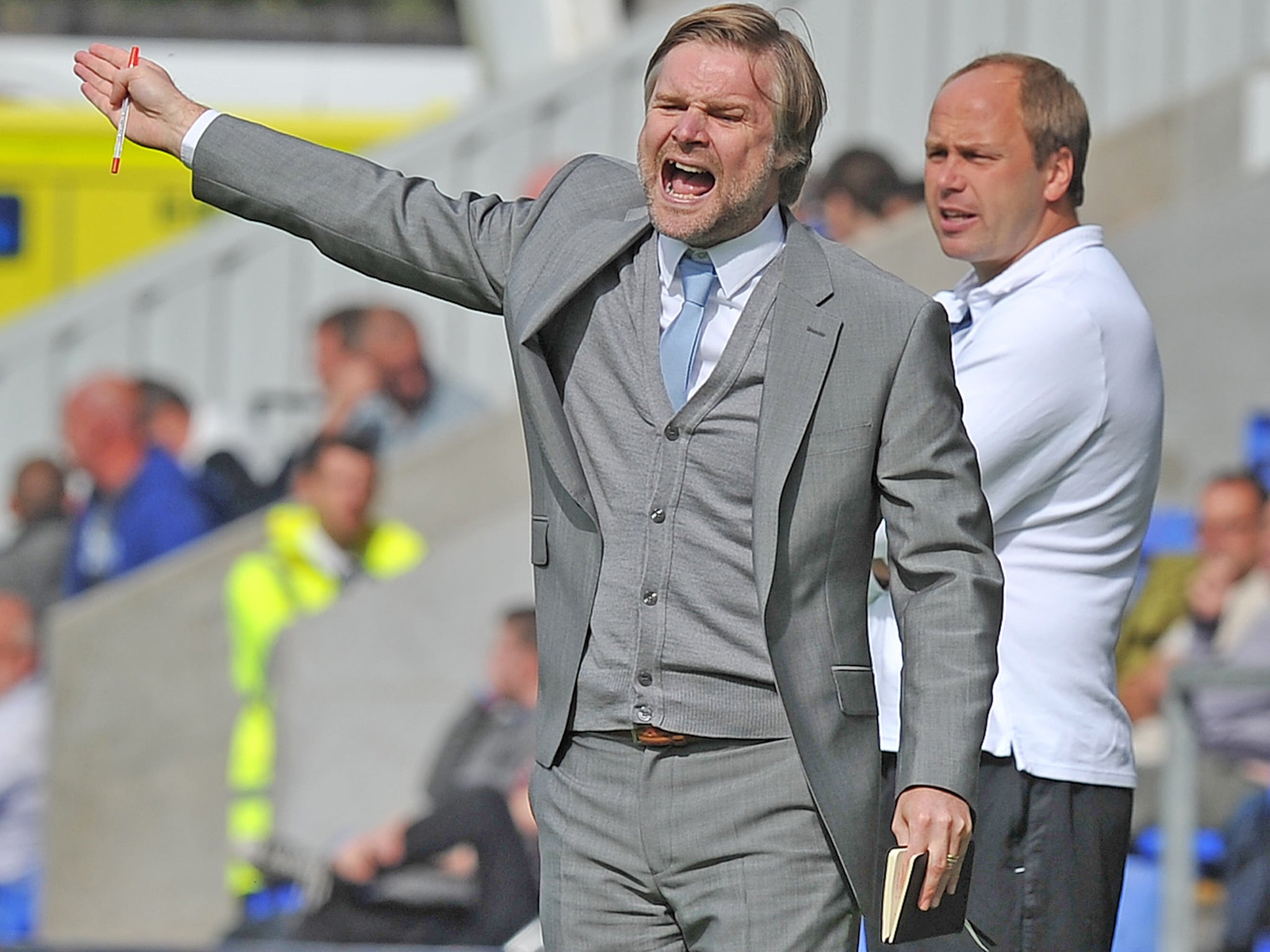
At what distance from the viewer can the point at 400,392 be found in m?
8.79

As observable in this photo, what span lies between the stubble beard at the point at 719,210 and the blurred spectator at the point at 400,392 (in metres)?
5.88

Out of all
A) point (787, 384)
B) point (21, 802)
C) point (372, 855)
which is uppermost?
point (787, 384)

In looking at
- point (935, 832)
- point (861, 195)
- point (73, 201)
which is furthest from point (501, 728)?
point (73, 201)

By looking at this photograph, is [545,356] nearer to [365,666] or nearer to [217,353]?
[365,666]

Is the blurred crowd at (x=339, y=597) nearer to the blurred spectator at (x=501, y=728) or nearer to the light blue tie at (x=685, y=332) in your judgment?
the blurred spectator at (x=501, y=728)

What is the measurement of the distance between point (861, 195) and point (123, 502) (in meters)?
3.28

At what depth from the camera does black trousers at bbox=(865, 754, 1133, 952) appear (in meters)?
3.09

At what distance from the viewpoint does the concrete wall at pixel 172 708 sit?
7.81 metres

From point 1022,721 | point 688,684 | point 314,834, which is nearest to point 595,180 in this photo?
point 688,684

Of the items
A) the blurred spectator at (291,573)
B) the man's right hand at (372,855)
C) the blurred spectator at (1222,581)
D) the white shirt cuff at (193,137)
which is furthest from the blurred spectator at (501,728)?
the white shirt cuff at (193,137)

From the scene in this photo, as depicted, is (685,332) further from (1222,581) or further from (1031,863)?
(1222,581)

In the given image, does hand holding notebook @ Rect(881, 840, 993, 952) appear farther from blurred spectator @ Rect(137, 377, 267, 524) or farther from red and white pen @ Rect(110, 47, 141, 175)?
blurred spectator @ Rect(137, 377, 267, 524)

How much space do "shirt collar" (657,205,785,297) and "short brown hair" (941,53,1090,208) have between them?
649mm

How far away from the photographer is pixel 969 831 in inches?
102
